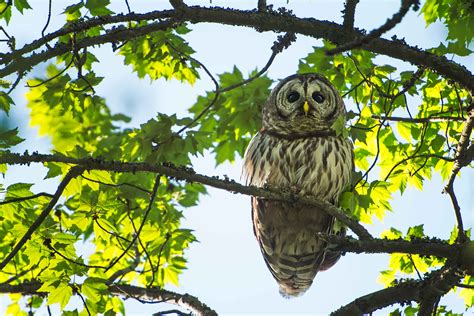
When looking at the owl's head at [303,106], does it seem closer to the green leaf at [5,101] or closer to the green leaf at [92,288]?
the green leaf at [92,288]

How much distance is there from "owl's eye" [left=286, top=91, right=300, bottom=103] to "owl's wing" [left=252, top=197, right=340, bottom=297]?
0.80 meters

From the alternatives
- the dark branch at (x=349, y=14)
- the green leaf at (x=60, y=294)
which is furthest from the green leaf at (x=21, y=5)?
the dark branch at (x=349, y=14)

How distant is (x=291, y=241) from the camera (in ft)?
16.2

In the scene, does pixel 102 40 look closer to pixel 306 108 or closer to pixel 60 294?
pixel 60 294

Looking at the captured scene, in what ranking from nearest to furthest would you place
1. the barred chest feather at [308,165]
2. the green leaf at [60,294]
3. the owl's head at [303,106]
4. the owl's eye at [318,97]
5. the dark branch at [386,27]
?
the dark branch at [386,27] → the green leaf at [60,294] → the barred chest feather at [308,165] → the owl's head at [303,106] → the owl's eye at [318,97]

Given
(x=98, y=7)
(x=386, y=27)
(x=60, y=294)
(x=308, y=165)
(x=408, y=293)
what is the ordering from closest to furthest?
1. (x=386, y=27)
2. (x=408, y=293)
3. (x=60, y=294)
4. (x=98, y=7)
5. (x=308, y=165)

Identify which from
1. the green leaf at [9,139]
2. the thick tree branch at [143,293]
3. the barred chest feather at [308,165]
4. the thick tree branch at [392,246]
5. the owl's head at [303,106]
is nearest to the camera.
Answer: the thick tree branch at [392,246]

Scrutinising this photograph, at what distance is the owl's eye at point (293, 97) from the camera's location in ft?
16.8

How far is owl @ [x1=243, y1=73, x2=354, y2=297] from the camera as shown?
4648 millimetres

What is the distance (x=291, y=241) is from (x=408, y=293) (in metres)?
1.59

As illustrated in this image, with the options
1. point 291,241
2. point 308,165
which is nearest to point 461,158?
point 308,165

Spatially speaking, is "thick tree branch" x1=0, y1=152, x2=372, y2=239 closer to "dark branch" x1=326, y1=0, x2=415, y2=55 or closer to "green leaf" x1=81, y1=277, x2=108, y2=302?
"green leaf" x1=81, y1=277, x2=108, y2=302

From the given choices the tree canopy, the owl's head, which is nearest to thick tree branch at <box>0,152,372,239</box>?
the tree canopy

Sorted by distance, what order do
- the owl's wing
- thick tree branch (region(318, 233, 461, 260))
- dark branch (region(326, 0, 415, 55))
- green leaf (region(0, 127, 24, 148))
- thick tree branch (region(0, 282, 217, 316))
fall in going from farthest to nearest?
the owl's wing, thick tree branch (region(0, 282, 217, 316)), green leaf (region(0, 127, 24, 148)), thick tree branch (region(318, 233, 461, 260)), dark branch (region(326, 0, 415, 55))
